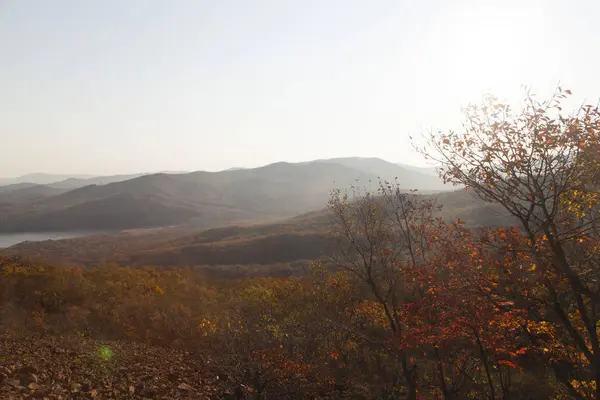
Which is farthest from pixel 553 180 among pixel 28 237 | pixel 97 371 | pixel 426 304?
pixel 28 237

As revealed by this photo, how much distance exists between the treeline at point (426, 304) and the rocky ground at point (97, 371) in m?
1.41

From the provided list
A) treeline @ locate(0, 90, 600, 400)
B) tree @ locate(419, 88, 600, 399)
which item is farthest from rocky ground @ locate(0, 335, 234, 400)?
tree @ locate(419, 88, 600, 399)

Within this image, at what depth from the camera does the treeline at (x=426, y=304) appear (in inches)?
387

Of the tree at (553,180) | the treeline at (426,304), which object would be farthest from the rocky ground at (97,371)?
the tree at (553,180)

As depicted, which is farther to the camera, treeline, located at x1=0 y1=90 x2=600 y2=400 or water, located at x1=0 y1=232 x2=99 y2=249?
water, located at x1=0 y1=232 x2=99 y2=249

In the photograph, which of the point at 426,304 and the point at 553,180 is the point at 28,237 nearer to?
the point at 426,304

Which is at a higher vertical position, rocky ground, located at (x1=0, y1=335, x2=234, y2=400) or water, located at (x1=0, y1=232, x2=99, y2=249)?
rocky ground, located at (x1=0, y1=335, x2=234, y2=400)

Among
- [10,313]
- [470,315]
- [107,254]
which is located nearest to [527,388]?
[470,315]

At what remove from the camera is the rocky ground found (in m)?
10.3

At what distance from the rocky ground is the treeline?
1407 millimetres

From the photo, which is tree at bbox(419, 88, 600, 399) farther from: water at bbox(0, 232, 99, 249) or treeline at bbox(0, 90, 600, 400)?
water at bbox(0, 232, 99, 249)

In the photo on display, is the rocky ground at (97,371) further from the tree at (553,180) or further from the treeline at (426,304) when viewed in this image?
the tree at (553,180)

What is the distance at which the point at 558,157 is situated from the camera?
373 inches

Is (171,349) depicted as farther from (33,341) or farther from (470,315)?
(470,315)
